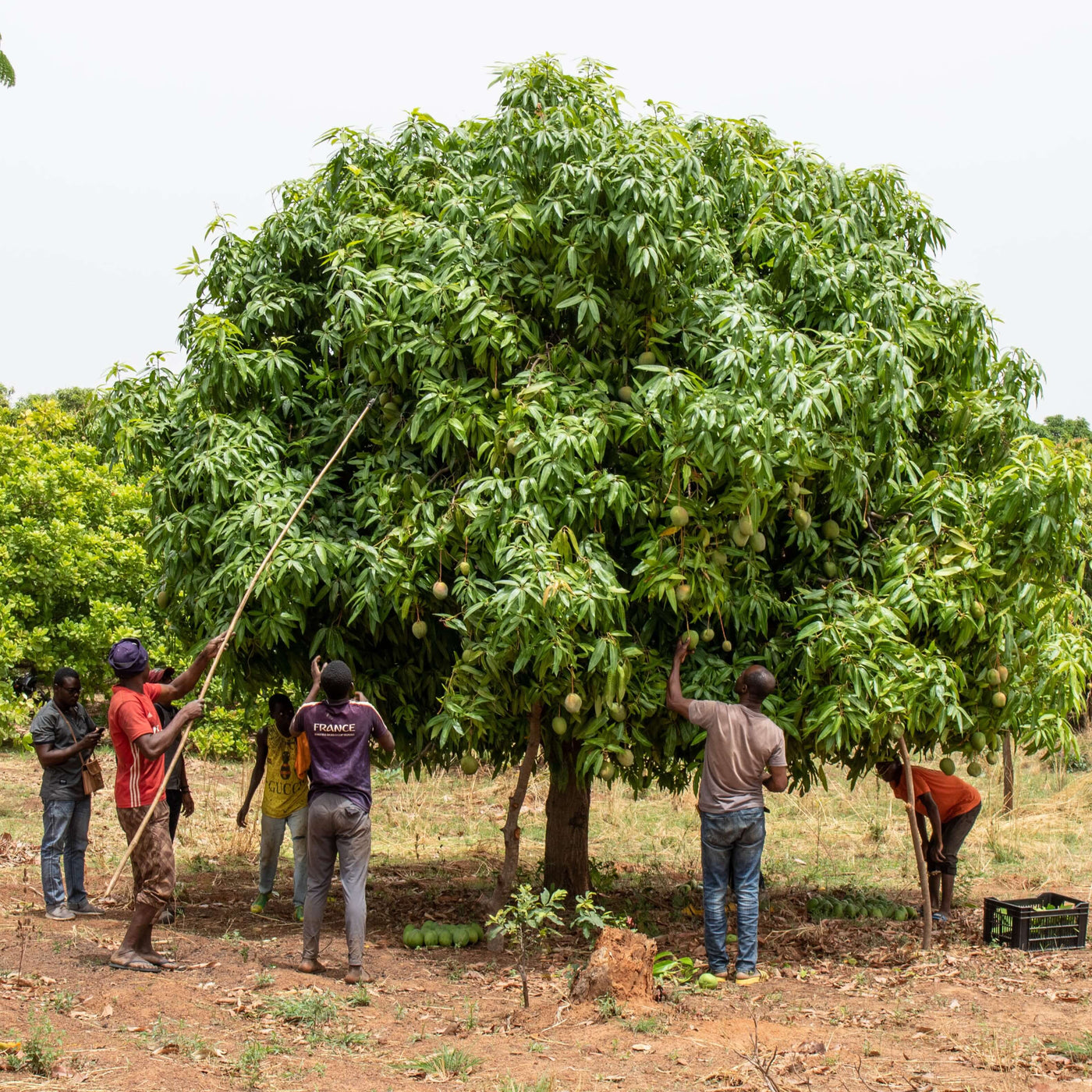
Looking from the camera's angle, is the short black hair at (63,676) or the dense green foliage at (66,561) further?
the dense green foliage at (66,561)

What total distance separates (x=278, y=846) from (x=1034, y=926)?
4961 mm

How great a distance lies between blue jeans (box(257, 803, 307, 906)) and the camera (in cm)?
754

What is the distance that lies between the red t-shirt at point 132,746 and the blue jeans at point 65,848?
148 centimetres

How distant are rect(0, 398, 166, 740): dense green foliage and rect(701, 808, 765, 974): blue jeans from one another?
965 centimetres

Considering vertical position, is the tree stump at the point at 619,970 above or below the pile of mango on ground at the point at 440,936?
above

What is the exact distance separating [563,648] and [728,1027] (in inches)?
78.5

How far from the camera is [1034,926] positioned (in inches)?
289

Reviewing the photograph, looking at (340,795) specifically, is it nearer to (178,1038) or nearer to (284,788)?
(178,1038)

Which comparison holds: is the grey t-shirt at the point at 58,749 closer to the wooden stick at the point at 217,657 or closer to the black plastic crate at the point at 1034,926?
Answer: the wooden stick at the point at 217,657

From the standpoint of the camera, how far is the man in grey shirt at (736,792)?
630 centimetres

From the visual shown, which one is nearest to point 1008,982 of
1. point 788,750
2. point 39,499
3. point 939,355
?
point 788,750

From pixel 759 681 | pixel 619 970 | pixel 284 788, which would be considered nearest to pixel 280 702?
pixel 284 788

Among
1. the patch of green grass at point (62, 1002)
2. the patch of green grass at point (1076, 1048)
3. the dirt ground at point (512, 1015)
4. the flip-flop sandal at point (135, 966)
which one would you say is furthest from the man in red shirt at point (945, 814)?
the patch of green grass at point (62, 1002)

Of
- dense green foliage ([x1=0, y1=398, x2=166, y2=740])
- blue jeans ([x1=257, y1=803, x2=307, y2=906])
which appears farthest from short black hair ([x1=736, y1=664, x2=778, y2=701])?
dense green foliage ([x1=0, y1=398, x2=166, y2=740])
